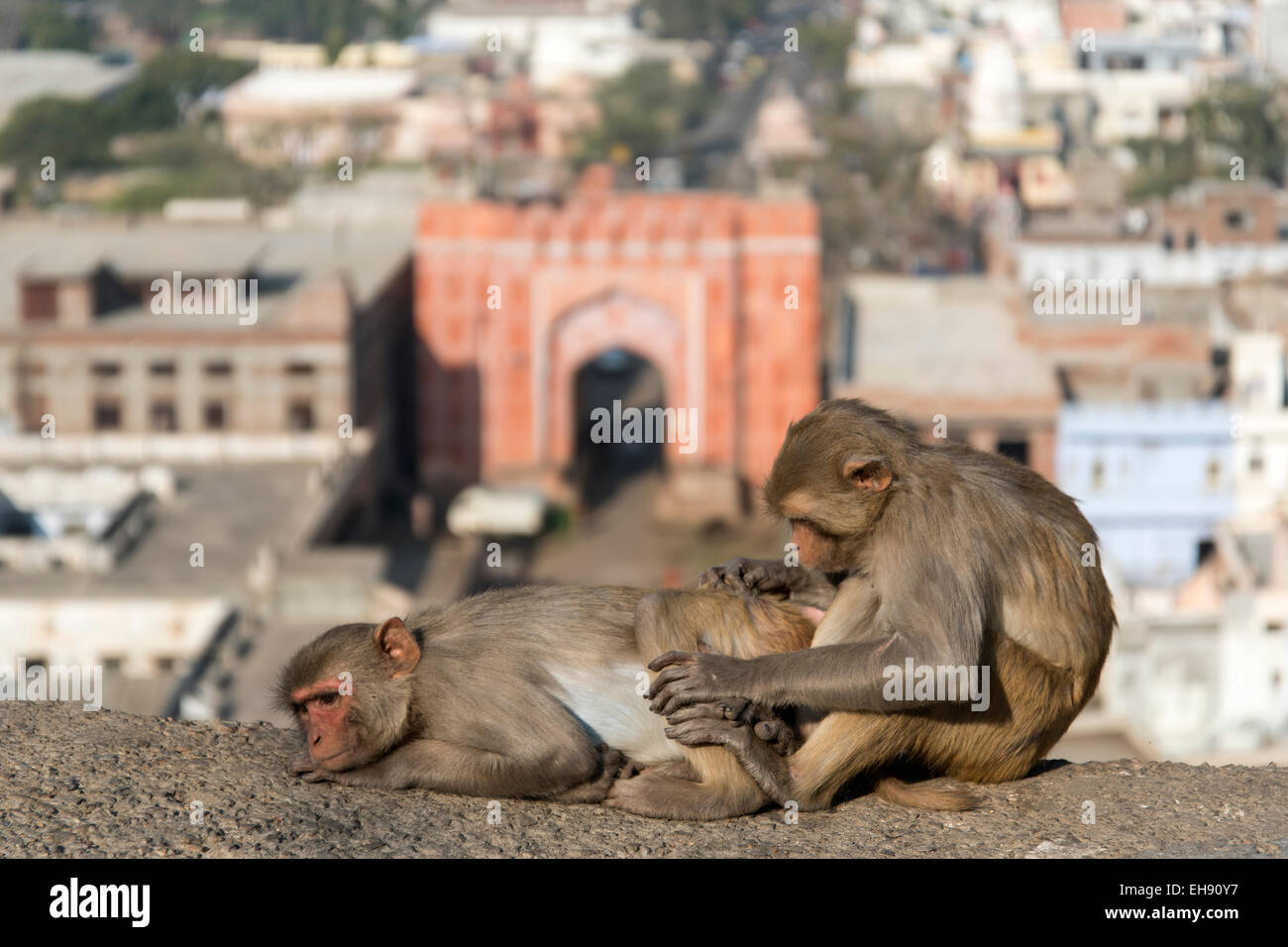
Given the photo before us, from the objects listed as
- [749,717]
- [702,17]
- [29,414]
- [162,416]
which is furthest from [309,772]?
[702,17]

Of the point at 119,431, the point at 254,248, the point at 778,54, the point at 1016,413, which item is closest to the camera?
the point at 1016,413

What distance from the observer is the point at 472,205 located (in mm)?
37719

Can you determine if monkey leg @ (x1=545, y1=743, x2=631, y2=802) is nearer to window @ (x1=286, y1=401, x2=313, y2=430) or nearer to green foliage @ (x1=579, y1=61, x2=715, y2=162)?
window @ (x1=286, y1=401, x2=313, y2=430)

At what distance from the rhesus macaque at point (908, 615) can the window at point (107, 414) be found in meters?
31.1

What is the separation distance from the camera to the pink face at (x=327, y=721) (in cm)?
609

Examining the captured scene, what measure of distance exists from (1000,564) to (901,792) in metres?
0.87

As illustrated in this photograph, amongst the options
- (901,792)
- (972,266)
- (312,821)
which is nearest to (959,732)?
(901,792)

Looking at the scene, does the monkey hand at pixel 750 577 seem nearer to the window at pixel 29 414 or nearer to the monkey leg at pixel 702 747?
the monkey leg at pixel 702 747

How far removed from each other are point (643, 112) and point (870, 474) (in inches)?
3494

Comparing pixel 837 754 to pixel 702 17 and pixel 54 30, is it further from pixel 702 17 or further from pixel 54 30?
pixel 702 17

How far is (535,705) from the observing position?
6074 mm

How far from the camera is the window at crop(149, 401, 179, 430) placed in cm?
3556

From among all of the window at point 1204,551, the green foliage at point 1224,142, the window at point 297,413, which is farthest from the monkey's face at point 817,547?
the green foliage at point 1224,142

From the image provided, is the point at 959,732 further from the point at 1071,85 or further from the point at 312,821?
the point at 1071,85
